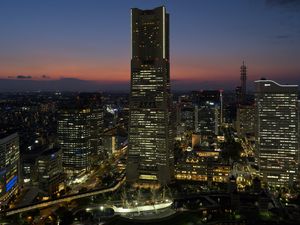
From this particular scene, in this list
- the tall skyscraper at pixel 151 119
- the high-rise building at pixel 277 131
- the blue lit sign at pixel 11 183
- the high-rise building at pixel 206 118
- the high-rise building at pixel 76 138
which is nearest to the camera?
the blue lit sign at pixel 11 183

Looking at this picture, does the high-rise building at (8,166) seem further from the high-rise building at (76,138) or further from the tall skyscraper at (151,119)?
the tall skyscraper at (151,119)

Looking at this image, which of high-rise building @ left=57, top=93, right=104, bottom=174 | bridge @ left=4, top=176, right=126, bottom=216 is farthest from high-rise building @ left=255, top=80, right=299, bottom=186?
high-rise building @ left=57, top=93, right=104, bottom=174

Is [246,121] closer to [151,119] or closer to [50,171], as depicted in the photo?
[151,119]

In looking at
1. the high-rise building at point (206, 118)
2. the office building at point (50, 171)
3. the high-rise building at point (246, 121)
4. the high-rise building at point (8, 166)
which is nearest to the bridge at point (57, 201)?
the high-rise building at point (8, 166)

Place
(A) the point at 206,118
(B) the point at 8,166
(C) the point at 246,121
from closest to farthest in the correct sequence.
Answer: (B) the point at 8,166 → (A) the point at 206,118 → (C) the point at 246,121

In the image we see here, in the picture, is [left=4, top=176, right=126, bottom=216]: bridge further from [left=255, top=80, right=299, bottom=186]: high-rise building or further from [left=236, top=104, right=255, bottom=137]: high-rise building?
[left=236, top=104, right=255, bottom=137]: high-rise building

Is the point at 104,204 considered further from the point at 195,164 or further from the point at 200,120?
the point at 200,120

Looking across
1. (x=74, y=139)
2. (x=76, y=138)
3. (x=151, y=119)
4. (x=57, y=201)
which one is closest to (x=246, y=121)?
(x=151, y=119)
